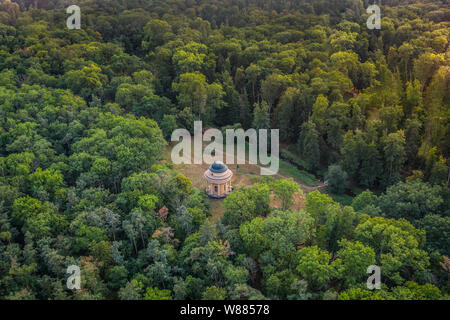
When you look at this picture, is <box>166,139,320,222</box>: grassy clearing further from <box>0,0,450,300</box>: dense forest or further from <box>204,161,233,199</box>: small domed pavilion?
<box>0,0,450,300</box>: dense forest

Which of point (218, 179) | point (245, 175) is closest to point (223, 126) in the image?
point (245, 175)

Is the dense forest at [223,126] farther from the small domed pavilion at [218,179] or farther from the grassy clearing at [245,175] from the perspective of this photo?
the small domed pavilion at [218,179]

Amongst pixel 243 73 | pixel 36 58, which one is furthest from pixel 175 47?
pixel 36 58

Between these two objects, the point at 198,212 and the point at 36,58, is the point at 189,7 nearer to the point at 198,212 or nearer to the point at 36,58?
the point at 36,58

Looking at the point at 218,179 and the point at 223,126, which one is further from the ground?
the point at 223,126

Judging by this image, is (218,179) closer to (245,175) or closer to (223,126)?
(245,175)
